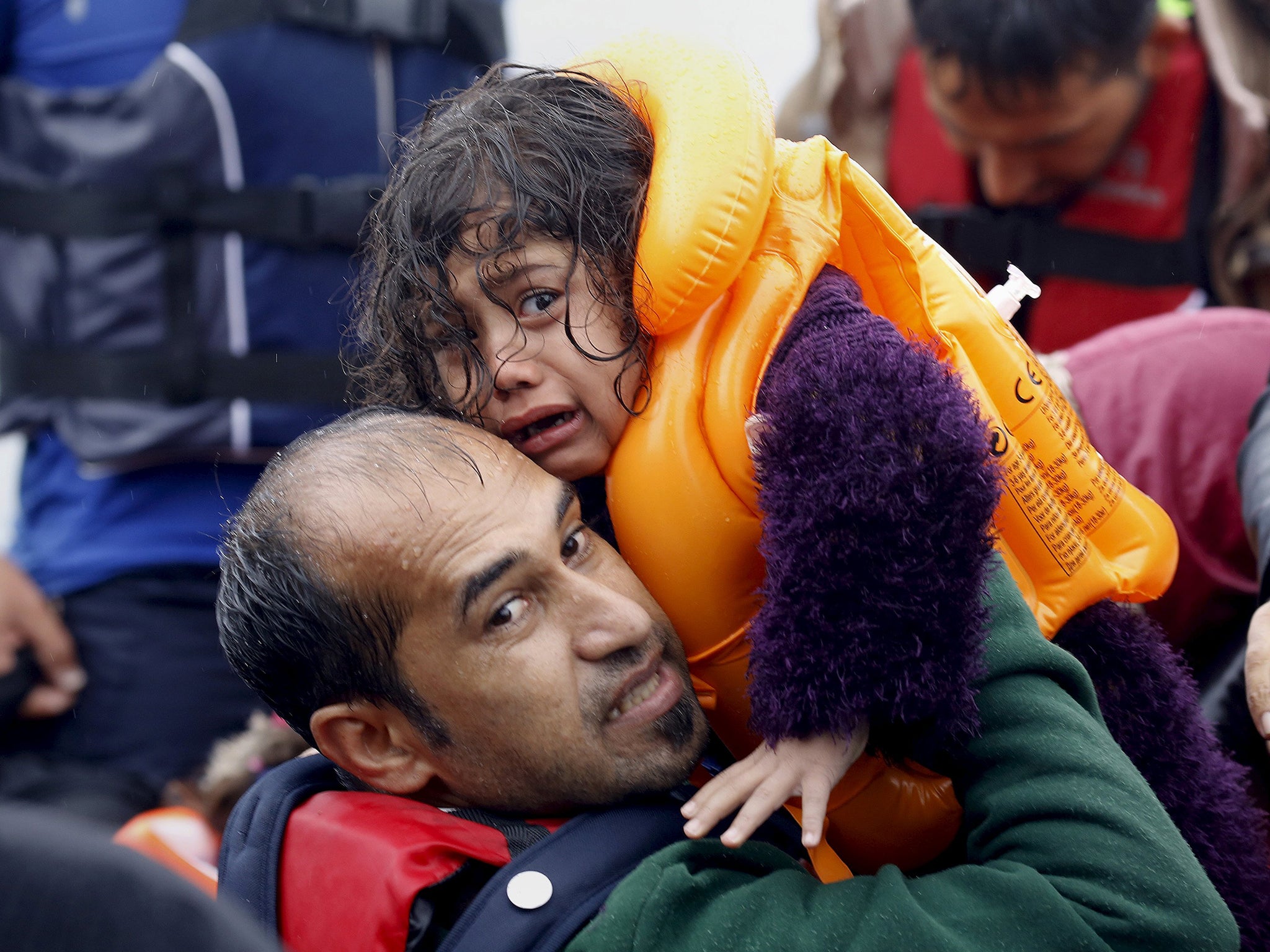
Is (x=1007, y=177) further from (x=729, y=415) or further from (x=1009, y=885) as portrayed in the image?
(x=1009, y=885)

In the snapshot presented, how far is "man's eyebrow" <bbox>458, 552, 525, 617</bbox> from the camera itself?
142cm

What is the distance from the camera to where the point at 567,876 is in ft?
4.39

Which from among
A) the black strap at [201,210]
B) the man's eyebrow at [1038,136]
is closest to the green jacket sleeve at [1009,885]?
the black strap at [201,210]

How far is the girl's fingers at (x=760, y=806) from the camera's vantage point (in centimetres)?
128

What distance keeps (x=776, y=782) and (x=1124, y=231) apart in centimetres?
309

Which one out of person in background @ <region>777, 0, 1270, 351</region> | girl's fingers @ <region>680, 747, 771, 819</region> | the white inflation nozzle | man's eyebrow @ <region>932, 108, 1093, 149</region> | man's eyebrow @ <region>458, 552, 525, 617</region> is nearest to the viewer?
girl's fingers @ <region>680, 747, 771, 819</region>

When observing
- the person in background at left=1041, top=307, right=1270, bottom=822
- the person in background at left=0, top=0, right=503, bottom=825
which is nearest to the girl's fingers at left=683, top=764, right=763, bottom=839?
the person in background at left=1041, top=307, right=1270, bottom=822

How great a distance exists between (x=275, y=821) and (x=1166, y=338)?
1.97m

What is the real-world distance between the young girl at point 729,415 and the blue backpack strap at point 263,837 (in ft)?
1.77

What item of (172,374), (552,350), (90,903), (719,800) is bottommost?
(172,374)

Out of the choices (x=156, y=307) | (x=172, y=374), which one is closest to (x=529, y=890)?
(x=172, y=374)

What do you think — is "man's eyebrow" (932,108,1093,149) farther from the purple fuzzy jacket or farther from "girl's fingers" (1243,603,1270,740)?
the purple fuzzy jacket

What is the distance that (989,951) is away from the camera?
1.21 metres

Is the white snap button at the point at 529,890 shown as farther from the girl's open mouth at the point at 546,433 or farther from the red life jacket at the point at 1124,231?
the red life jacket at the point at 1124,231
